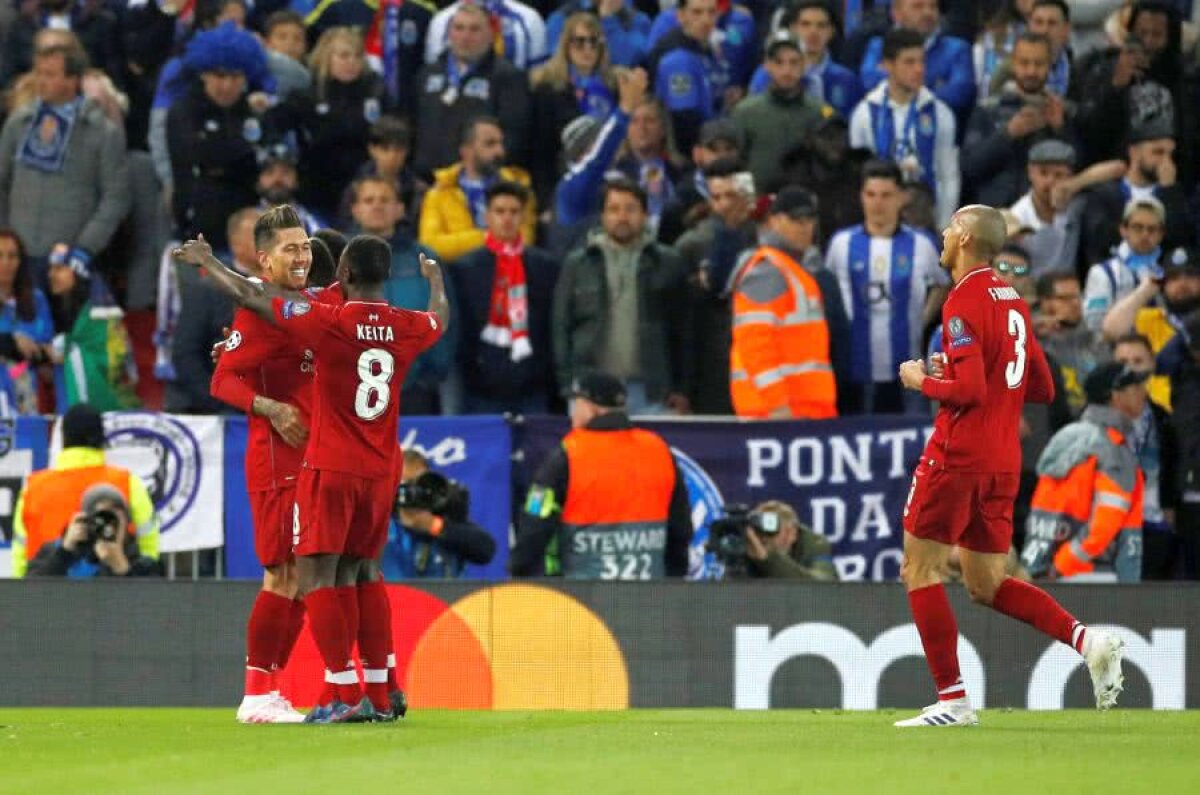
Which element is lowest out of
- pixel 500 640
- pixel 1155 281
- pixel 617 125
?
pixel 500 640

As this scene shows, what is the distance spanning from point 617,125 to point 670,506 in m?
4.23

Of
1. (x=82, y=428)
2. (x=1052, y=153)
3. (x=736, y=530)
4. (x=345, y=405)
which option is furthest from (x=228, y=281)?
(x=1052, y=153)

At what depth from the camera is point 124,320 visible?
19031mm

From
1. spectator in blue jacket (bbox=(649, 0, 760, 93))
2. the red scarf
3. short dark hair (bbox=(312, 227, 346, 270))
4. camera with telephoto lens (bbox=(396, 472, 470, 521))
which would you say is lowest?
camera with telephoto lens (bbox=(396, 472, 470, 521))

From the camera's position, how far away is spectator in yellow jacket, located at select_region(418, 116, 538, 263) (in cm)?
1839

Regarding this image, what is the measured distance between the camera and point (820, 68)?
1973 centimetres

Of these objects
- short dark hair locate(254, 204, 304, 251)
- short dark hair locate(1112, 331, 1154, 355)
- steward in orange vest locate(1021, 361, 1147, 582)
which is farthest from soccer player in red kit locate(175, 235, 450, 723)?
short dark hair locate(1112, 331, 1154, 355)

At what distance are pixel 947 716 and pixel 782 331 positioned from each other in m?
5.92

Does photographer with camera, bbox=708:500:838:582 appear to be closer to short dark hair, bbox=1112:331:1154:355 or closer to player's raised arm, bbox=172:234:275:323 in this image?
short dark hair, bbox=1112:331:1154:355

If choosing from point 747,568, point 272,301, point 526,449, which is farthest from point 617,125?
point 272,301

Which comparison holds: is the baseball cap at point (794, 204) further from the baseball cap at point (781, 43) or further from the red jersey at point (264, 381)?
the red jersey at point (264, 381)

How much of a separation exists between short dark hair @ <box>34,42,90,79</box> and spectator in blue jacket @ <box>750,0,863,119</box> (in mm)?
5097

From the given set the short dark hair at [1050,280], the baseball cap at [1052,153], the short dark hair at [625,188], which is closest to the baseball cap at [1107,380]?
the short dark hair at [1050,280]

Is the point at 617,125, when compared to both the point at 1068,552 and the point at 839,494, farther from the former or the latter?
the point at 1068,552
